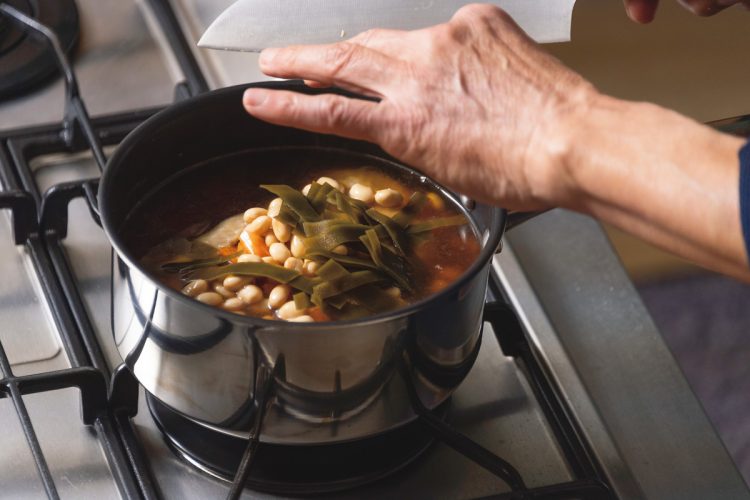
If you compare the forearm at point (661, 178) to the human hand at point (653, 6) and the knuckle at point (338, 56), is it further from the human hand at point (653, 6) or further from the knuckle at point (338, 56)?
the human hand at point (653, 6)

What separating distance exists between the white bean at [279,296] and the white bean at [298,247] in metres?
0.04

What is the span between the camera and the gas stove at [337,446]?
0.79 meters

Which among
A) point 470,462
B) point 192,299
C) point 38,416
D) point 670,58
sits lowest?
point 670,58

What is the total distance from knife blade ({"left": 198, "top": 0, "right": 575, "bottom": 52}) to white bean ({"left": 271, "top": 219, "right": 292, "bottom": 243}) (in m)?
0.14

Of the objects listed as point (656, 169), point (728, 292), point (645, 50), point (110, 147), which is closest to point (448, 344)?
point (656, 169)

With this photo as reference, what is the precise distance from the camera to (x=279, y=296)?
0.76 meters

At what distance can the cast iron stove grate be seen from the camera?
0.77m

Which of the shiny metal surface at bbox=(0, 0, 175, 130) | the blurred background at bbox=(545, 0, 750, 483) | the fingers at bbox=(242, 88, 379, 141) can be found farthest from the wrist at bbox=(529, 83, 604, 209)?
the blurred background at bbox=(545, 0, 750, 483)

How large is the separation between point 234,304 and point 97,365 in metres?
0.16

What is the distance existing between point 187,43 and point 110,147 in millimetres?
172

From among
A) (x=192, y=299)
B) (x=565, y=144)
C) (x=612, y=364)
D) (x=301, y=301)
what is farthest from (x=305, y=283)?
(x=612, y=364)

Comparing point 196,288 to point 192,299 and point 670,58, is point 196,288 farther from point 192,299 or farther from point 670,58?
point 670,58

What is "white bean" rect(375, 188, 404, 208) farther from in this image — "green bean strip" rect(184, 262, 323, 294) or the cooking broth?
"green bean strip" rect(184, 262, 323, 294)

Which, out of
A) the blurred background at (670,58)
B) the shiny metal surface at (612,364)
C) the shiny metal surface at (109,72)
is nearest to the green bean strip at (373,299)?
the shiny metal surface at (612,364)
